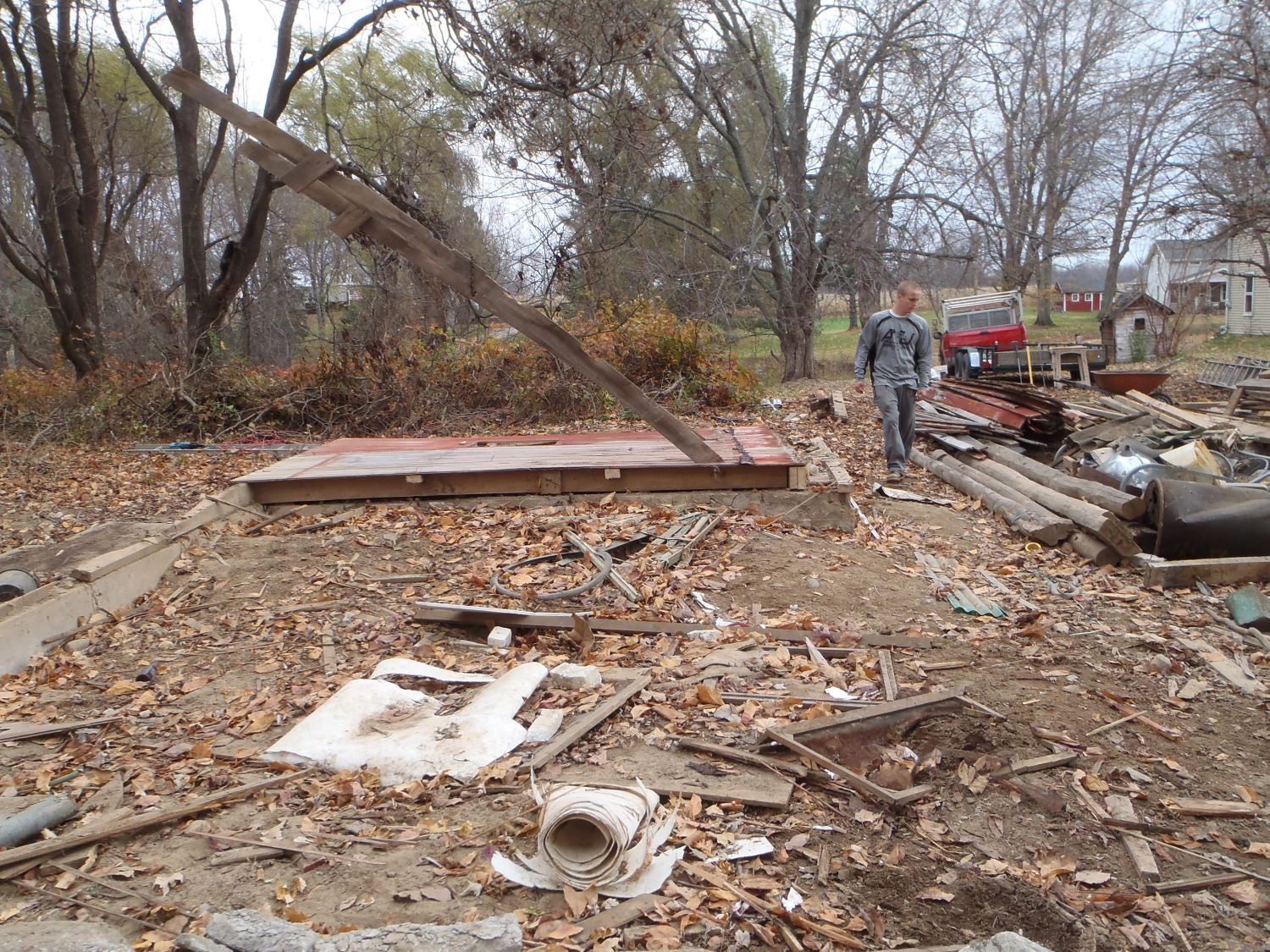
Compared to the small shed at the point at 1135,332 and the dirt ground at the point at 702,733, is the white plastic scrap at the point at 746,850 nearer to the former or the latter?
the dirt ground at the point at 702,733

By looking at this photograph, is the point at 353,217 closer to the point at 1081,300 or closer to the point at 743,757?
the point at 743,757

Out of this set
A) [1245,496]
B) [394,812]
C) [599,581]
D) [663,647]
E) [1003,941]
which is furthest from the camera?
[1245,496]

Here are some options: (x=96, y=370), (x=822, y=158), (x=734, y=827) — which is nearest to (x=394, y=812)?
(x=734, y=827)

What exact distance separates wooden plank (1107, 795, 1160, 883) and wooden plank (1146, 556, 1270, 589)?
3.58 m

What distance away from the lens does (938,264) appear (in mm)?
20062

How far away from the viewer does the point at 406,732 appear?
3.98 m

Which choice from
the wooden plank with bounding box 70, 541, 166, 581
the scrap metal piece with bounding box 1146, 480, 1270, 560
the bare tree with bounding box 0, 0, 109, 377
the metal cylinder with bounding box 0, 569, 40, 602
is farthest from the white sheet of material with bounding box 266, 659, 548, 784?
the bare tree with bounding box 0, 0, 109, 377

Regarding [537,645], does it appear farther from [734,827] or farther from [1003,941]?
[1003,941]

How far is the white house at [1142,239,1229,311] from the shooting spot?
21.0 m

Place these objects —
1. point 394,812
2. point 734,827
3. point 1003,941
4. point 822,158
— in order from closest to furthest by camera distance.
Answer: point 1003,941, point 734,827, point 394,812, point 822,158

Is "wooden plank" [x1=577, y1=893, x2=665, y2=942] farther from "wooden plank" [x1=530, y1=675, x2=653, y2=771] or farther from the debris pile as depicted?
the debris pile

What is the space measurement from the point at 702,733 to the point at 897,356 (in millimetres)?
6058

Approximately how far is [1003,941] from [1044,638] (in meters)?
3.11

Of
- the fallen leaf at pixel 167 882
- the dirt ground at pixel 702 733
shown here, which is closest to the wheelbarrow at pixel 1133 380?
the dirt ground at pixel 702 733
